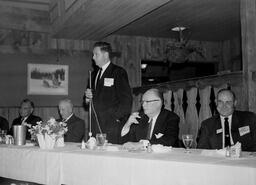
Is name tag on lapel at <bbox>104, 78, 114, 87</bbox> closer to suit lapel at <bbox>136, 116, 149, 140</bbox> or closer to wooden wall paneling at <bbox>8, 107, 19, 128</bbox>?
suit lapel at <bbox>136, 116, 149, 140</bbox>

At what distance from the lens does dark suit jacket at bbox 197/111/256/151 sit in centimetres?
322

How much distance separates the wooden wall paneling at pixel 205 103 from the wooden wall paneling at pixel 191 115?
0.29 ft

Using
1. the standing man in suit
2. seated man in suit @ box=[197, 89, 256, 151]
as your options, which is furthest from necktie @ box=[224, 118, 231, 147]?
the standing man in suit

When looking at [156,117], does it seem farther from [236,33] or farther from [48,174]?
[236,33]

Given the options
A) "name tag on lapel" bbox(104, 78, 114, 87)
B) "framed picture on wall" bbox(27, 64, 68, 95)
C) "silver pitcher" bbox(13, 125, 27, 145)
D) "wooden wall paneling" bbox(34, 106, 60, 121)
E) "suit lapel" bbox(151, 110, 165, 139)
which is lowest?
"silver pitcher" bbox(13, 125, 27, 145)

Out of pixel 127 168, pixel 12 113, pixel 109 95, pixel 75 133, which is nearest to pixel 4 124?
pixel 12 113

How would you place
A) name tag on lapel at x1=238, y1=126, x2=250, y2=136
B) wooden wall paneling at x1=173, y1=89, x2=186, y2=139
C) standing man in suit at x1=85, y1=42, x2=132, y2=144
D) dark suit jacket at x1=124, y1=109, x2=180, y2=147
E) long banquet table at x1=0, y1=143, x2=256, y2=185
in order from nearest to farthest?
long banquet table at x1=0, y1=143, x2=256, y2=185
dark suit jacket at x1=124, y1=109, x2=180, y2=147
name tag on lapel at x1=238, y1=126, x2=250, y2=136
standing man in suit at x1=85, y1=42, x2=132, y2=144
wooden wall paneling at x1=173, y1=89, x2=186, y2=139

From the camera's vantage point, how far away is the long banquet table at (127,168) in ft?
5.10

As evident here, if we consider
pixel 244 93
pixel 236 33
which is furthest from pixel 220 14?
pixel 244 93

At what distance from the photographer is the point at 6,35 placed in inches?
269

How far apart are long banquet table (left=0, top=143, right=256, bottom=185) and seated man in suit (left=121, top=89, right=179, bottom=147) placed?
32.0 inches

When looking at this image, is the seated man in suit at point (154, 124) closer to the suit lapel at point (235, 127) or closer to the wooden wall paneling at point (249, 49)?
the suit lapel at point (235, 127)

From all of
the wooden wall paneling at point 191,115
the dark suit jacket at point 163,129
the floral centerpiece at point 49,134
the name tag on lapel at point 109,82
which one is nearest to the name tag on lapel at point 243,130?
the dark suit jacket at point 163,129

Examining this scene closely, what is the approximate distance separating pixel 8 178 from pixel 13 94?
13.6 ft
